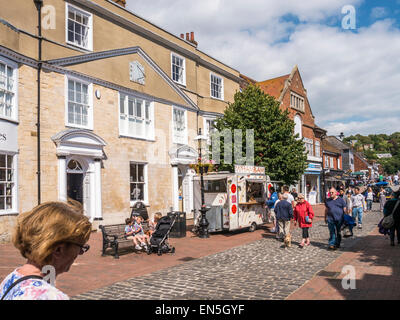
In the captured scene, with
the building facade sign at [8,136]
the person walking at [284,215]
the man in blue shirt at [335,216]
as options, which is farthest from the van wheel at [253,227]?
the building facade sign at [8,136]

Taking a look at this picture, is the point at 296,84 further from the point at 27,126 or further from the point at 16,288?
the point at 16,288

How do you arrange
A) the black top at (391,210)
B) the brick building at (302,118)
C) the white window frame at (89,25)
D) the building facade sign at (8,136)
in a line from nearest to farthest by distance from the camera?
the black top at (391,210)
the building facade sign at (8,136)
the white window frame at (89,25)
the brick building at (302,118)

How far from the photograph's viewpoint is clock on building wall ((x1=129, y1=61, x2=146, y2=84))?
57.2 ft

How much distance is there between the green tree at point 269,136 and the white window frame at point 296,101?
14678mm

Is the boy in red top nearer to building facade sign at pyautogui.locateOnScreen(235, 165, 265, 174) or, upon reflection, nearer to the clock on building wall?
building facade sign at pyautogui.locateOnScreen(235, 165, 265, 174)

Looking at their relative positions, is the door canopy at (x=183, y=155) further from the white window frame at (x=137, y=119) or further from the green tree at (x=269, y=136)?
the green tree at (x=269, y=136)

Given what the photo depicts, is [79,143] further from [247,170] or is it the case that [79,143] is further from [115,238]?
[247,170]

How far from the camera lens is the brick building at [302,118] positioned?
33250 mm

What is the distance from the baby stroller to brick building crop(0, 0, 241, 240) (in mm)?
4805

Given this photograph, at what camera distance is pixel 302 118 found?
35.6 m

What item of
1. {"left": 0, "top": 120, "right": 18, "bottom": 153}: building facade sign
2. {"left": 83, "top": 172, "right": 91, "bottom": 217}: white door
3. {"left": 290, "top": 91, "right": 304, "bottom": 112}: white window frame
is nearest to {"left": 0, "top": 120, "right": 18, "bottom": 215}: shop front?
{"left": 0, "top": 120, "right": 18, "bottom": 153}: building facade sign

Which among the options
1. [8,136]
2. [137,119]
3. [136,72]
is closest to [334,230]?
[8,136]

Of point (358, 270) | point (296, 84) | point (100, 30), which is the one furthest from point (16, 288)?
point (296, 84)

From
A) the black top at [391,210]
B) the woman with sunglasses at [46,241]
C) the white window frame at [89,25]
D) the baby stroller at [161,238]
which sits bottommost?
the baby stroller at [161,238]
